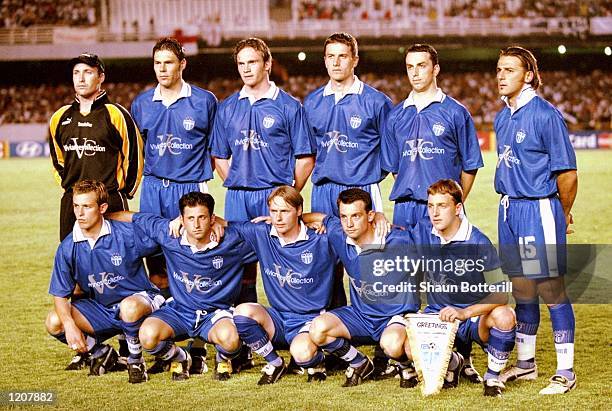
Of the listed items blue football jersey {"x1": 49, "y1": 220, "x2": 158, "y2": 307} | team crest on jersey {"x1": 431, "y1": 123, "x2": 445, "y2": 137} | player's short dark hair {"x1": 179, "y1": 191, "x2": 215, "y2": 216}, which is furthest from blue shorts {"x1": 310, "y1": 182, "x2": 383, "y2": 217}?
blue football jersey {"x1": 49, "y1": 220, "x2": 158, "y2": 307}

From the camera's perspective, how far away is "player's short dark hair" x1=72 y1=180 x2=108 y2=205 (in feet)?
16.5

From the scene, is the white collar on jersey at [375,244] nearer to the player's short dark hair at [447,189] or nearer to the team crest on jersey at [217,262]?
the player's short dark hair at [447,189]

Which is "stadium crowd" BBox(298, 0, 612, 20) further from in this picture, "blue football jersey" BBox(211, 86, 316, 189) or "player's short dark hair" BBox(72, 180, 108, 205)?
"player's short dark hair" BBox(72, 180, 108, 205)

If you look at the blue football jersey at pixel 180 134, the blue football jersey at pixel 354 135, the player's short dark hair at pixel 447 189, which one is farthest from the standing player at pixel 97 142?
the player's short dark hair at pixel 447 189

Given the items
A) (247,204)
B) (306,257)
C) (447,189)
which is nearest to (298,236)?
(306,257)

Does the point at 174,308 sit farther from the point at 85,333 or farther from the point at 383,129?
the point at 383,129

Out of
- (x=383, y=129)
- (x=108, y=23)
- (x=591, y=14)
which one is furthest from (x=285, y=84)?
(x=383, y=129)

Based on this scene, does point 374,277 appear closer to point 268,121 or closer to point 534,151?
point 534,151

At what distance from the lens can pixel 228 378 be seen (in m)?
5.00

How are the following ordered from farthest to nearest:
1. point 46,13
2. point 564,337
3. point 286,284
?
point 46,13, point 286,284, point 564,337

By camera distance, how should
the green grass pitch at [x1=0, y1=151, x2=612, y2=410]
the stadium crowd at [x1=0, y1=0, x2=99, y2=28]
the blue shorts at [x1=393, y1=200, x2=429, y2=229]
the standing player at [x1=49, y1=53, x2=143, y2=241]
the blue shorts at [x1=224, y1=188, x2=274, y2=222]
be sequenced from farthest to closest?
1. the stadium crowd at [x1=0, y1=0, x2=99, y2=28]
2. the blue shorts at [x1=224, y1=188, x2=274, y2=222]
3. the standing player at [x1=49, y1=53, x2=143, y2=241]
4. the blue shorts at [x1=393, y1=200, x2=429, y2=229]
5. the green grass pitch at [x1=0, y1=151, x2=612, y2=410]

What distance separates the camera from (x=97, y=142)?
17.8ft

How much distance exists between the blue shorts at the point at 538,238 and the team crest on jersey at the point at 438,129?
60 cm

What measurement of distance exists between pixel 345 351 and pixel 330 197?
1.05 metres
